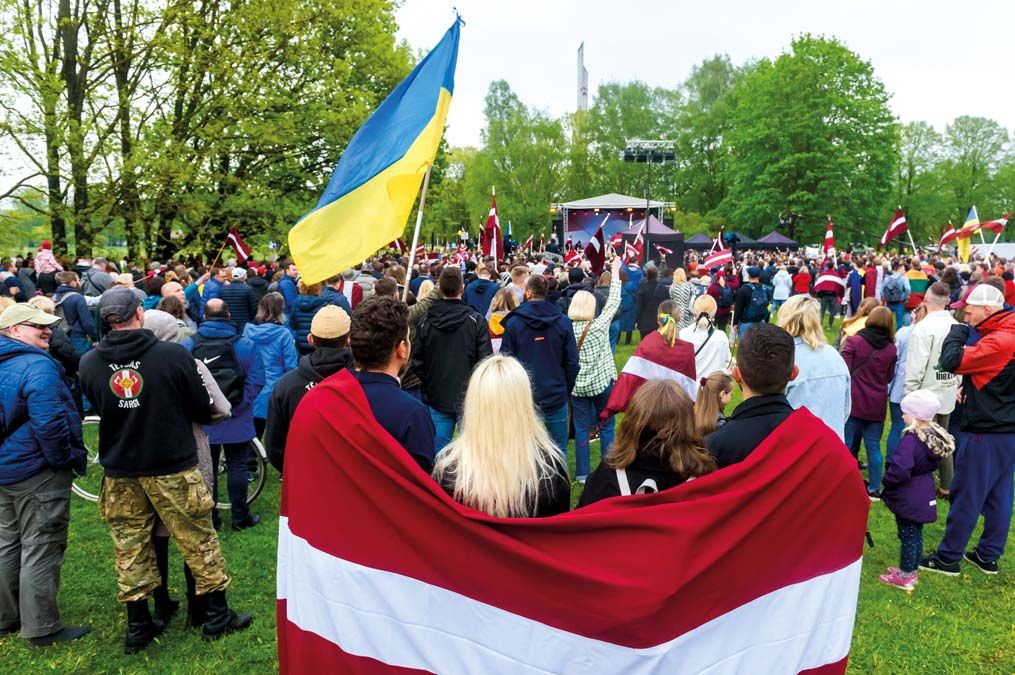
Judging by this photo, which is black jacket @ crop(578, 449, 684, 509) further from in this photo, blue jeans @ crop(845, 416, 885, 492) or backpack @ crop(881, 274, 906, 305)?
backpack @ crop(881, 274, 906, 305)

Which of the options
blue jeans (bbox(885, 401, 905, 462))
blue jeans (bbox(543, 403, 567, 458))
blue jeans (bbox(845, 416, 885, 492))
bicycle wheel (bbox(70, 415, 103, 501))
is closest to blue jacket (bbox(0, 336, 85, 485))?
bicycle wheel (bbox(70, 415, 103, 501))

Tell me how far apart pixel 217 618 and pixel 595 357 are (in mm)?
4401

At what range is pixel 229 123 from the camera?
2112 cm

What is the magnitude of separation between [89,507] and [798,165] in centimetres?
4870

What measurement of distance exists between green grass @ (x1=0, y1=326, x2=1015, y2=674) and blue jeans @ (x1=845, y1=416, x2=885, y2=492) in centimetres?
103

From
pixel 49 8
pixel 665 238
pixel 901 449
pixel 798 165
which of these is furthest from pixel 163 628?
pixel 798 165

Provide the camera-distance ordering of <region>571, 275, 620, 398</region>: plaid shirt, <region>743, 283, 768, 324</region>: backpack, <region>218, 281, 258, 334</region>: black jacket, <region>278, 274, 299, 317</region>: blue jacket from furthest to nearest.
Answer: <region>743, 283, 768, 324</region>: backpack
<region>278, 274, 299, 317</region>: blue jacket
<region>218, 281, 258, 334</region>: black jacket
<region>571, 275, 620, 398</region>: plaid shirt

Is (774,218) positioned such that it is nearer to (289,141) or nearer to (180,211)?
(289,141)

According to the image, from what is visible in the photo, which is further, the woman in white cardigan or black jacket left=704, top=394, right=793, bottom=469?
the woman in white cardigan

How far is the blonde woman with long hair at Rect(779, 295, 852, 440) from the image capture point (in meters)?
5.47

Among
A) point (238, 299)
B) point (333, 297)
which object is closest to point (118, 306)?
point (333, 297)

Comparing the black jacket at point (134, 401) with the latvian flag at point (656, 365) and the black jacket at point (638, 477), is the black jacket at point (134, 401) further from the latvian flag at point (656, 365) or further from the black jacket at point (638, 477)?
Result: the latvian flag at point (656, 365)

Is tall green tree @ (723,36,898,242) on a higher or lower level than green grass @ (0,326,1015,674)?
higher

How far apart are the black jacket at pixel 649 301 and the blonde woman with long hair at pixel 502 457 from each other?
1117 cm
